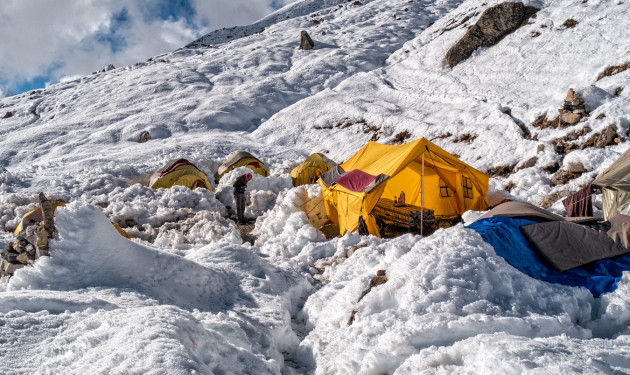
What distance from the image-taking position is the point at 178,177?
16375 mm

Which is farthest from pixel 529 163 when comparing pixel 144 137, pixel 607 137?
pixel 144 137

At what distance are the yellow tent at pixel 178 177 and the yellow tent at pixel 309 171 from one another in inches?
149

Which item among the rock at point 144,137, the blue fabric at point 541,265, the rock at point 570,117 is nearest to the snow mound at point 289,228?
the blue fabric at point 541,265

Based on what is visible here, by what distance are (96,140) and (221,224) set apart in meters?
20.3

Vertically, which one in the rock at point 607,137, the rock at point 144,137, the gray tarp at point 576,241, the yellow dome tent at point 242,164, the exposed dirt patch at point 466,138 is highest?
the rock at point 144,137

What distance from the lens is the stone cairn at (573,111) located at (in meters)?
12.7

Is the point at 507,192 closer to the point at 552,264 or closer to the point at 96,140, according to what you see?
the point at 552,264

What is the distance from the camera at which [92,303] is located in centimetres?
382

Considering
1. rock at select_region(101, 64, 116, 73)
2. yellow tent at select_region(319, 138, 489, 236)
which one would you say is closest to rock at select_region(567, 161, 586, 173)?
yellow tent at select_region(319, 138, 489, 236)

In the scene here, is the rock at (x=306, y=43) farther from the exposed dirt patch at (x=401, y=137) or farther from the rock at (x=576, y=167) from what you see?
the rock at (x=576, y=167)

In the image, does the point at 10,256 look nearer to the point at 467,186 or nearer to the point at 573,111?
the point at 467,186

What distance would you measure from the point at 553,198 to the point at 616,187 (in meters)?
2.10

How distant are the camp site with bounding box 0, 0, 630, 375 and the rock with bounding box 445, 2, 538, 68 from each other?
0.17 m

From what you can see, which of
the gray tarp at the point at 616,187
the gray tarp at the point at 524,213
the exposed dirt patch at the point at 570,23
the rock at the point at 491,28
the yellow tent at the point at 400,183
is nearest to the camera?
the gray tarp at the point at 524,213
